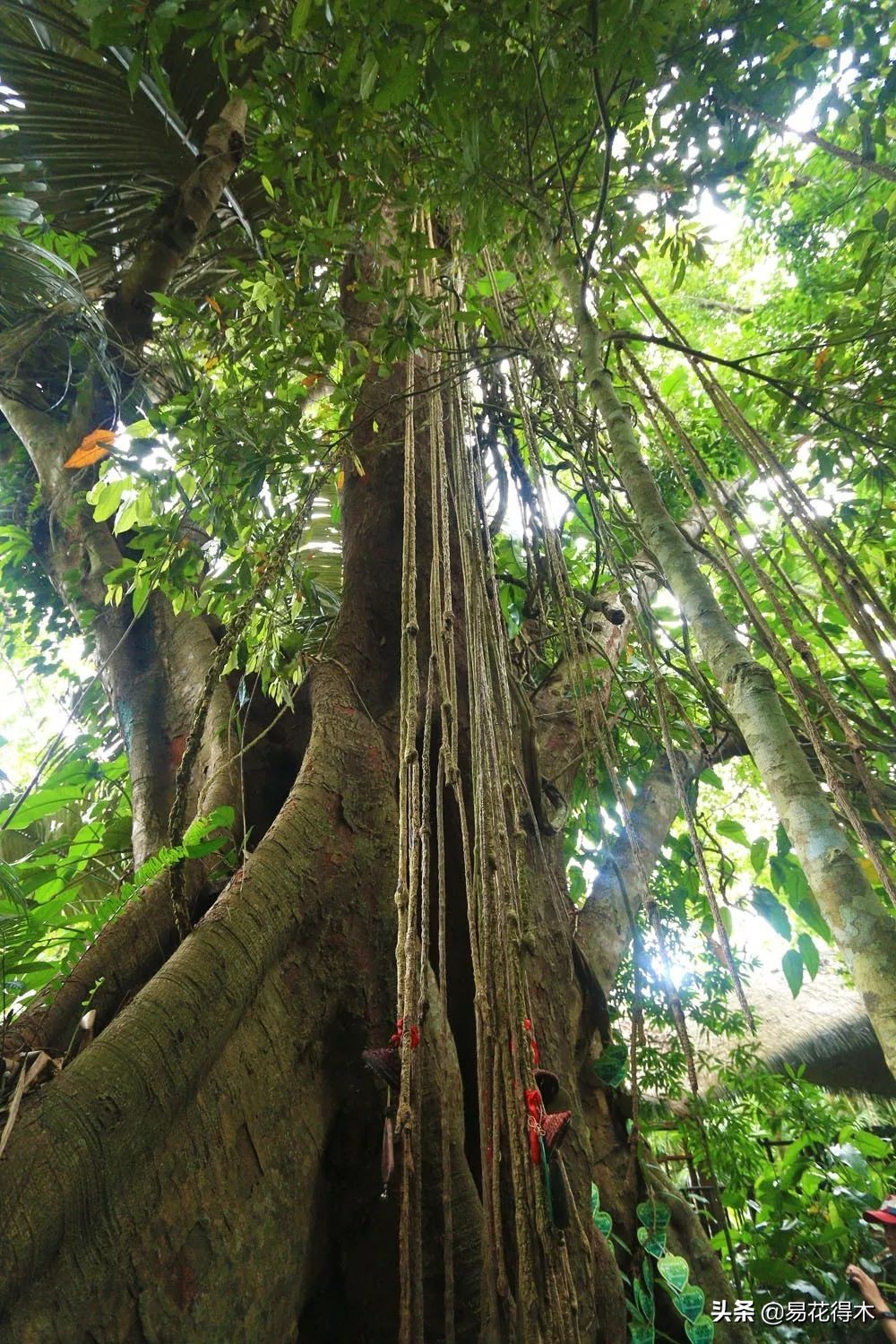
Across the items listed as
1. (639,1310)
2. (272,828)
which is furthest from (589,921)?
(272,828)

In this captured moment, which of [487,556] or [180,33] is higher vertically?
[180,33]

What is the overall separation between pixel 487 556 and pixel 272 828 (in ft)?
2.21

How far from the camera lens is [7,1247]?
708 millimetres

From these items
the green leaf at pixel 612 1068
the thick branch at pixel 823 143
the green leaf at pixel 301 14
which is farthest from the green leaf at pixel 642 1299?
the green leaf at pixel 301 14

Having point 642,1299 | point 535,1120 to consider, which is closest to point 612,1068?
point 642,1299

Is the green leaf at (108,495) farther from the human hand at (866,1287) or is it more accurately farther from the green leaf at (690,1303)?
the human hand at (866,1287)

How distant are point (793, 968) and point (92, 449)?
228 cm

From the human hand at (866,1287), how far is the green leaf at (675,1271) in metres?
1.23

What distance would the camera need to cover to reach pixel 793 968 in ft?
5.17

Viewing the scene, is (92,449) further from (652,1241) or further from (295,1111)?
(652,1241)

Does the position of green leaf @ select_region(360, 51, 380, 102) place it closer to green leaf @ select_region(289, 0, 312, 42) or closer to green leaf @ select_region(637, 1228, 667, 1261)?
green leaf @ select_region(289, 0, 312, 42)

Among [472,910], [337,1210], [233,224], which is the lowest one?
[337,1210]

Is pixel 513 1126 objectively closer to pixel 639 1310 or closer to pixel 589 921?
pixel 639 1310

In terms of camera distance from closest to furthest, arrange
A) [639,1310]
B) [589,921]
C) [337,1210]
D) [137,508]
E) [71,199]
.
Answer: [337,1210] < [639,1310] < [137,508] < [589,921] < [71,199]
